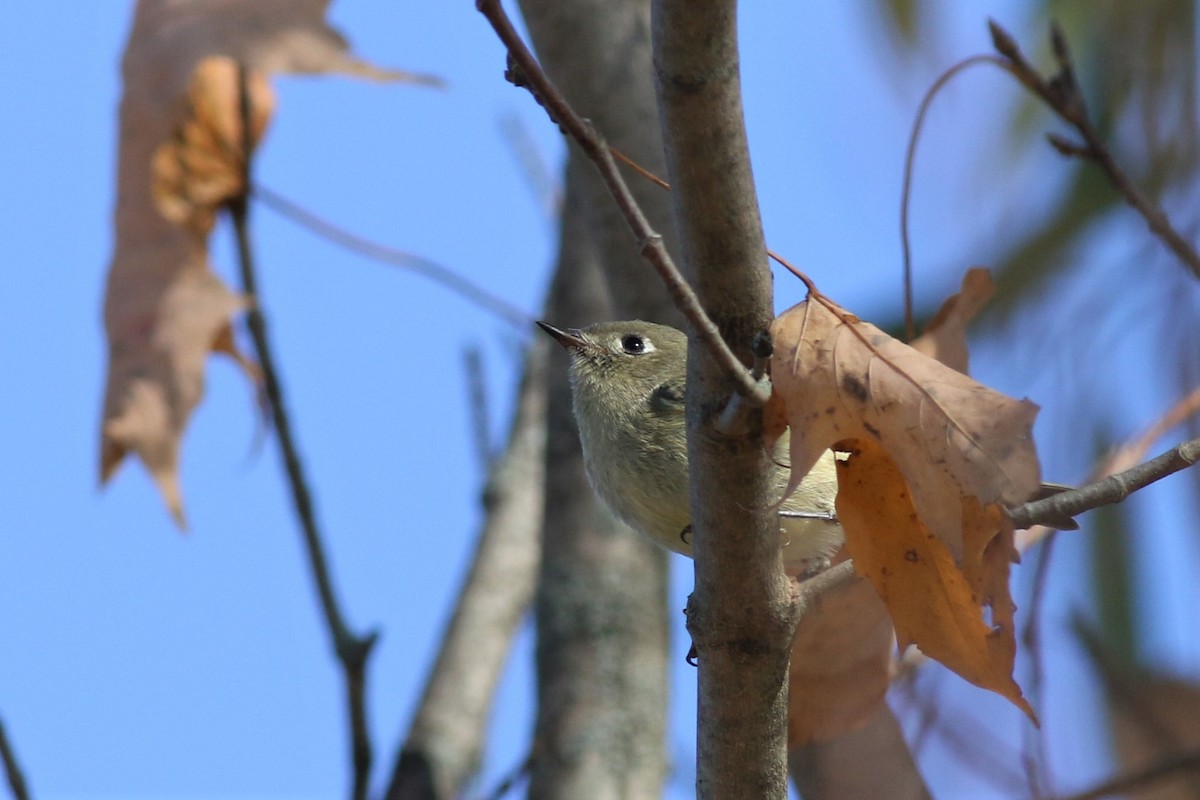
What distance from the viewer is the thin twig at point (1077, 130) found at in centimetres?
237

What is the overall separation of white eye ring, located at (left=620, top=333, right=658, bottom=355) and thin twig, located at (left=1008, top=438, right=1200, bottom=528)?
1.47 meters

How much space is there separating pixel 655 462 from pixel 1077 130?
103 centimetres

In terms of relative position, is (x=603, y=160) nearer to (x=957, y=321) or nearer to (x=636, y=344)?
(x=957, y=321)

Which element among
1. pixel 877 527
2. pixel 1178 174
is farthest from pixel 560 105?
pixel 1178 174

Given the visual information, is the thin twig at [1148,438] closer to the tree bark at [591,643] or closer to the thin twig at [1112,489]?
the thin twig at [1112,489]

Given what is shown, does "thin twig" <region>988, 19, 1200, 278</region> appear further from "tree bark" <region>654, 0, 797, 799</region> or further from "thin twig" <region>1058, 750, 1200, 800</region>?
"tree bark" <region>654, 0, 797, 799</region>

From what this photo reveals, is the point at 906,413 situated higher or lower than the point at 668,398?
lower

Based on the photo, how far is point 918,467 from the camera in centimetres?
158

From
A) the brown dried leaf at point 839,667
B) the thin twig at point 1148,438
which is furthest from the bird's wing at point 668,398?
the thin twig at point 1148,438

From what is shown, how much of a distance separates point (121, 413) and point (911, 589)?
1.45 meters

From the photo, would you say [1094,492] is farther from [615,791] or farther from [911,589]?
[615,791]

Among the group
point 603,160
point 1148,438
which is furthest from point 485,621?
→ point 603,160

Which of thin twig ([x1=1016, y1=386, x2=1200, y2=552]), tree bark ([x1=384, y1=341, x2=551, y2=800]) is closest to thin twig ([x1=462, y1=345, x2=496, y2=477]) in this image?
tree bark ([x1=384, y1=341, x2=551, y2=800])

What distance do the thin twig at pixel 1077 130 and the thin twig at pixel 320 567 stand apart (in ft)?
4.81
